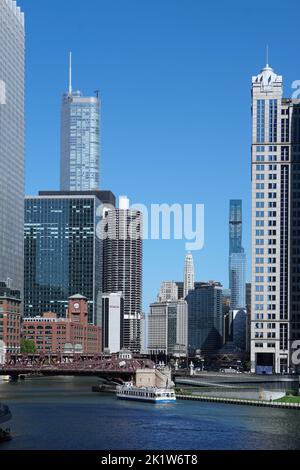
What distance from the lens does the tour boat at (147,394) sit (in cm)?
14850

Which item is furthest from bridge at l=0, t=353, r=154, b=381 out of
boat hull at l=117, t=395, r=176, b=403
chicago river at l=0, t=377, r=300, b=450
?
chicago river at l=0, t=377, r=300, b=450

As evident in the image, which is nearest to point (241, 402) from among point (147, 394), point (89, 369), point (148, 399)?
point (148, 399)

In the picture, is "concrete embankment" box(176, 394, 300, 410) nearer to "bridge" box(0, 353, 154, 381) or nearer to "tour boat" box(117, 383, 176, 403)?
"tour boat" box(117, 383, 176, 403)

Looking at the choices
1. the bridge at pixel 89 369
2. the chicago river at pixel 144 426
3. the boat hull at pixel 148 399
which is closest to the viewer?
the chicago river at pixel 144 426

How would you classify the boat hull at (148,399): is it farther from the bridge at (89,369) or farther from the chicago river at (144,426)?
the bridge at (89,369)

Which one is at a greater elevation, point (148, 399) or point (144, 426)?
point (144, 426)

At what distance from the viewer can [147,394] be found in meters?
153

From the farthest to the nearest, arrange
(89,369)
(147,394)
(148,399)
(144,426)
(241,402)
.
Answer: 1. (89,369)
2. (147,394)
3. (148,399)
4. (241,402)
5. (144,426)

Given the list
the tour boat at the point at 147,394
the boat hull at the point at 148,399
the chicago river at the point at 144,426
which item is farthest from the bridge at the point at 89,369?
the chicago river at the point at 144,426

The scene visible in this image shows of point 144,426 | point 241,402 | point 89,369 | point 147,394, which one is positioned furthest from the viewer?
point 89,369

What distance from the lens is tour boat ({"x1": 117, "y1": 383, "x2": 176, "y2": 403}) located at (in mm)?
148500

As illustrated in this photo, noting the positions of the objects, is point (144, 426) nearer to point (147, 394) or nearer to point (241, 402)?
point (241, 402)

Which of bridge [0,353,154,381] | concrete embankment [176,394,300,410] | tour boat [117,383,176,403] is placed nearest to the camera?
concrete embankment [176,394,300,410]

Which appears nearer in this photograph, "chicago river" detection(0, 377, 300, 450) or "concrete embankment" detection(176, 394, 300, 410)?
"chicago river" detection(0, 377, 300, 450)
